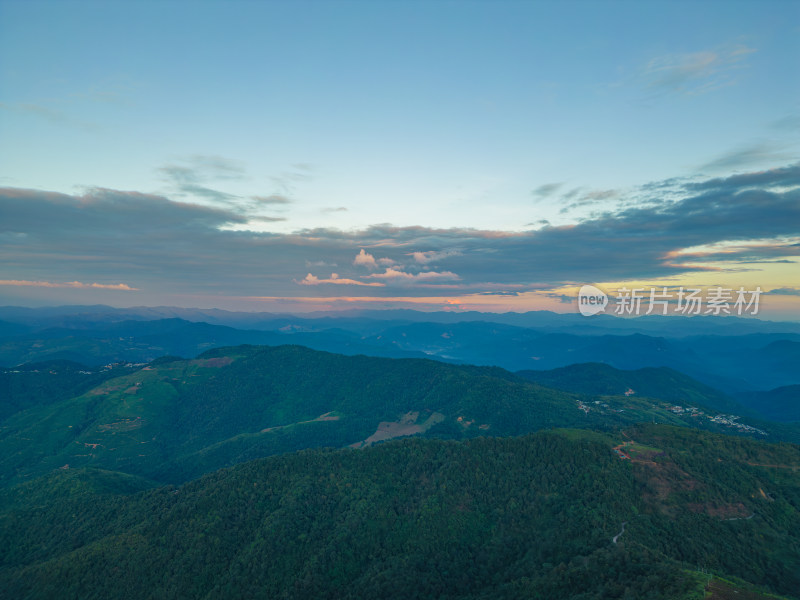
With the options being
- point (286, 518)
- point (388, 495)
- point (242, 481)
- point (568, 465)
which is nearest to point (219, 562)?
point (286, 518)

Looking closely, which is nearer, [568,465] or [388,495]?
[568,465]

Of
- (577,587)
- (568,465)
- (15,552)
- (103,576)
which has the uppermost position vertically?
(568,465)

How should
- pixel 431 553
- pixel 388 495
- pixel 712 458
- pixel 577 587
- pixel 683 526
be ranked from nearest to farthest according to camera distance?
pixel 577 587
pixel 683 526
pixel 431 553
pixel 712 458
pixel 388 495

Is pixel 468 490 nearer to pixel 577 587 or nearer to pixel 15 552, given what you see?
pixel 577 587

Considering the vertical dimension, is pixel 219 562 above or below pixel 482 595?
below

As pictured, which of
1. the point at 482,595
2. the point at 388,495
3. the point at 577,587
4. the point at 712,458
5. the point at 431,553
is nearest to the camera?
the point at 577,587

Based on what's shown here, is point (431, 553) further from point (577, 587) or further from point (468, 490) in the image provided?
point (577, 587)
